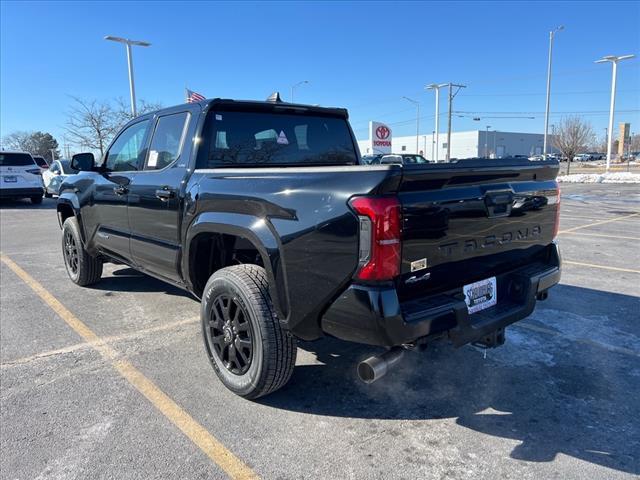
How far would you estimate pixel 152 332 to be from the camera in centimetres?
449

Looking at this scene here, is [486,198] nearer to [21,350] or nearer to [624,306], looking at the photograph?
[624,306]

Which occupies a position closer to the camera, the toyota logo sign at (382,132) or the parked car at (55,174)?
the parked car at (55,174)

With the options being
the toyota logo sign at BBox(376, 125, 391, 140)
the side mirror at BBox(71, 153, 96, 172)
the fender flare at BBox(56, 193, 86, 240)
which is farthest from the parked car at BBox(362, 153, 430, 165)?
the toyota logo sign at BBox(376, 125, 391, 140)

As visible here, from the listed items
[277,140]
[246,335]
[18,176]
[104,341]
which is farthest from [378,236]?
[18,176]

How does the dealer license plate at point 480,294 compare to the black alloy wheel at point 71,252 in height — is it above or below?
above

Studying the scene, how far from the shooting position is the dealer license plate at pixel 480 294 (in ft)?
9.43

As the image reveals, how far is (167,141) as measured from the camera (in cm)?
412

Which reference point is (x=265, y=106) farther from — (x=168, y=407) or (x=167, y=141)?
(x=168, y=407)

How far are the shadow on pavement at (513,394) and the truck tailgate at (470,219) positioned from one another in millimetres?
852

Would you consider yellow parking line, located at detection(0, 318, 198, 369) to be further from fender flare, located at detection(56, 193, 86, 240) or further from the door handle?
fender flare, located at detection(56, 193, 86, 240)

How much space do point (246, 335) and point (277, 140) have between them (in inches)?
69.0

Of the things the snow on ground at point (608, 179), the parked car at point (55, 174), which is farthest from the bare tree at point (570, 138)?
the parked car at point (55, 174)

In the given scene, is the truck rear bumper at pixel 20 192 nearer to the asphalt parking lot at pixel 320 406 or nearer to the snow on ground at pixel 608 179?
the asphalt parking lot at pixel 320 406

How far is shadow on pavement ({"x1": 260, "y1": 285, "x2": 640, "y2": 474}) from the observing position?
2.78m
